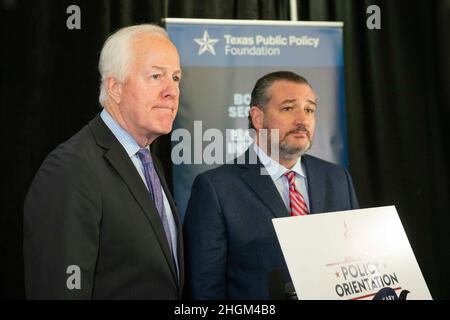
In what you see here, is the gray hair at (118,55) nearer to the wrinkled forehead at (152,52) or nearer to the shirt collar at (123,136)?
the wrinkled forehead at (152,52)

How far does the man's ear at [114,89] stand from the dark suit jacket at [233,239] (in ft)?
1.89

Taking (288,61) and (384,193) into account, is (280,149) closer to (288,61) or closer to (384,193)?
(288,61)

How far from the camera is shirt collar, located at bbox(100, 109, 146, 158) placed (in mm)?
1840

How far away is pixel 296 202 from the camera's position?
221 centimetres

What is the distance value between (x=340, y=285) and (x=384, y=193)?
1827mm

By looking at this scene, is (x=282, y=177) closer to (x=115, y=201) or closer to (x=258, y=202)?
(x=258, y=202)

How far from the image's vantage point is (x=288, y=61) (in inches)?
105

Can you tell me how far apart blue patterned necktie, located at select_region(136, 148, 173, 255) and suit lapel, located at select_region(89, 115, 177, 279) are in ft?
0.38

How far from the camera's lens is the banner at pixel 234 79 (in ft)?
8.53

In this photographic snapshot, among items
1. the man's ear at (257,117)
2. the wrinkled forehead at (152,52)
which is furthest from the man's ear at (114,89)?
the man's ear at (257,117)

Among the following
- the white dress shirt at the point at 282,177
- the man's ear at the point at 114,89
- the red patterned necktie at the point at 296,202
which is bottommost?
the red patterned necktie at the point at 296,202

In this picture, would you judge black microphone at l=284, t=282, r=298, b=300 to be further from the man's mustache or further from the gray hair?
the gray hair

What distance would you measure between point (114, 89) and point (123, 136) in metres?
0.22

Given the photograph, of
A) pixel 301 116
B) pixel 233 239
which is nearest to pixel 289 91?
pixel 301 116
